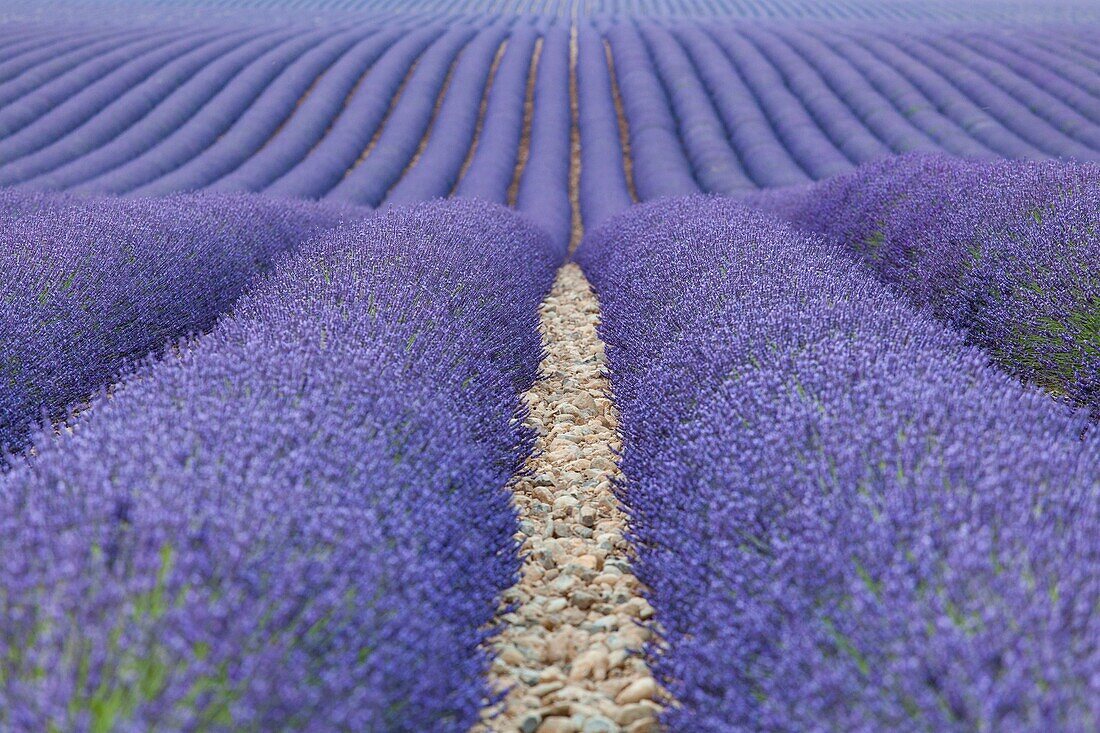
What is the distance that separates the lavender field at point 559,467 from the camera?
1272mm

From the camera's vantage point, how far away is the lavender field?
1272mm

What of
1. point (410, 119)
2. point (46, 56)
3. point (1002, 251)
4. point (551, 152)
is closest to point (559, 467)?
point (1002, 251)

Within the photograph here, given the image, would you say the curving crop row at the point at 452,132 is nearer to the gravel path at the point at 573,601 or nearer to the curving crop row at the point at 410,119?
the curving crop row at the point at 410,119

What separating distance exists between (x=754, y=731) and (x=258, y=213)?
574 cm

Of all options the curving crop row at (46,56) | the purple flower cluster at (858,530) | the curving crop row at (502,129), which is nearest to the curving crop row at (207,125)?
the curving crop row at (46,56)

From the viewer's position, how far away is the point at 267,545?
1.50m

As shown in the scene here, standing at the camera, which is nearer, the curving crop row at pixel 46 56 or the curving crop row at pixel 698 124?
the curving crop row at pixel 698 124

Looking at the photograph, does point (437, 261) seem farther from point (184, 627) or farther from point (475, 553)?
point (184, 627)

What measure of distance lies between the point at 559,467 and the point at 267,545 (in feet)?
6.09

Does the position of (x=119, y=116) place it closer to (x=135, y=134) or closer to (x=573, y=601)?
(x=135, y=134)

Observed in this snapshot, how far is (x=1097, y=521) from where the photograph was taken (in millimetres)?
1522

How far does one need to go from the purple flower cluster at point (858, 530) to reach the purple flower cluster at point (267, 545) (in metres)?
0.48

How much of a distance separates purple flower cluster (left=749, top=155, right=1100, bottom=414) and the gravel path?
176 centimetres

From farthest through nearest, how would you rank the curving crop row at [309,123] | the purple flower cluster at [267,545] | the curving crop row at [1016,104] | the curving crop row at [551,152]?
the curving crop row at [1016,104], the curving crop row at [309,123], the curving crop row at [551,152], the purple flower cluster at [267,545]
